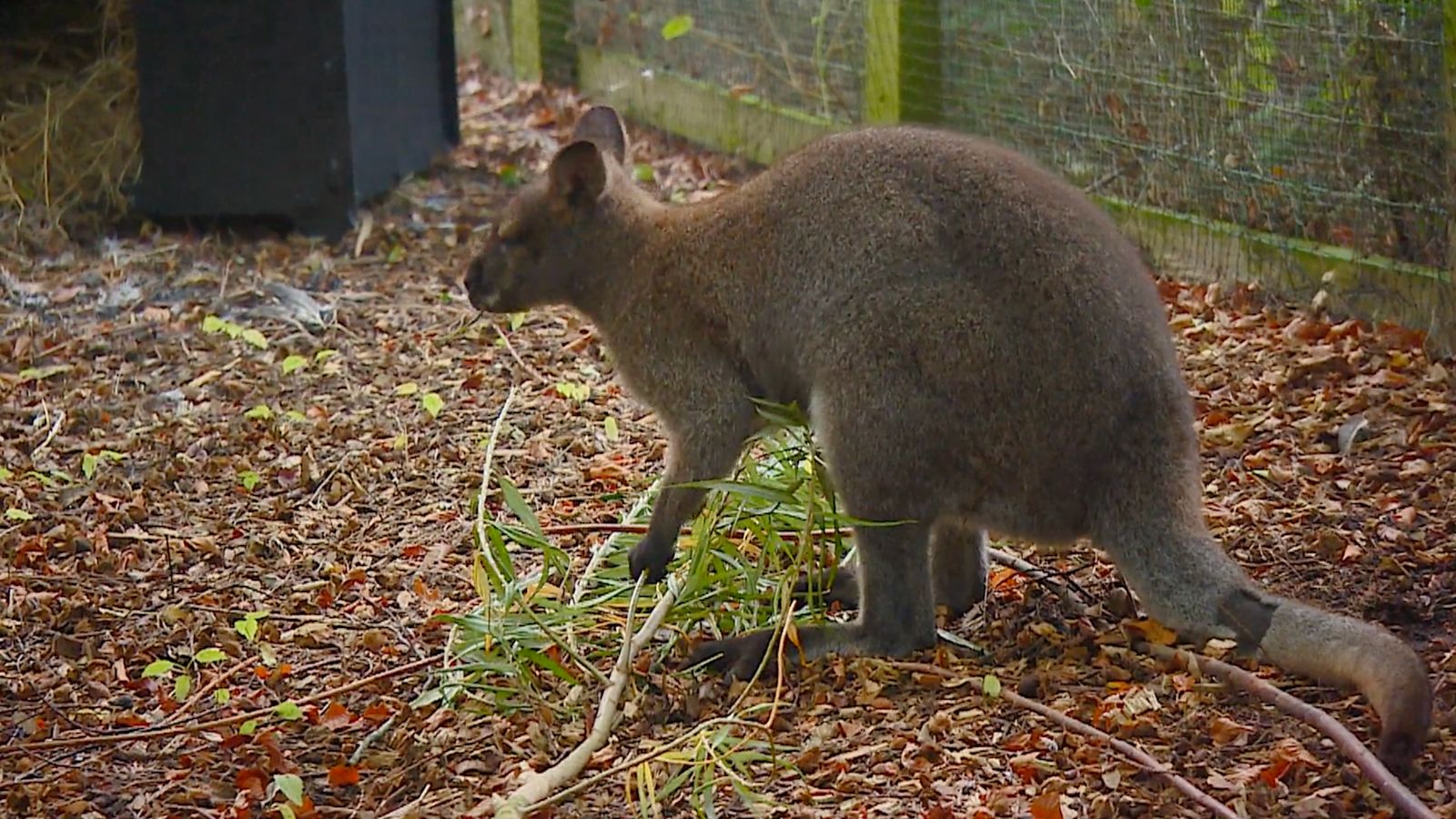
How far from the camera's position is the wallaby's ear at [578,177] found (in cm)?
466

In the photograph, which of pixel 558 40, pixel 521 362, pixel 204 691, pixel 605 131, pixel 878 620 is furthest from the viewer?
pixel 558 40

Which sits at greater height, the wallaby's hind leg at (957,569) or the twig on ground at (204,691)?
the wallaby's hind leg at (957,569)

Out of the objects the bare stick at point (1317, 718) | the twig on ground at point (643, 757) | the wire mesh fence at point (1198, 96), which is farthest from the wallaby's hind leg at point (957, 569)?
the wire mesh fence at point (1198, 96)

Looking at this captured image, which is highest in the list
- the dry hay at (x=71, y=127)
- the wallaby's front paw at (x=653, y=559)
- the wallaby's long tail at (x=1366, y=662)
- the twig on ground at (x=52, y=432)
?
the dry hay at (x=71, y=127)

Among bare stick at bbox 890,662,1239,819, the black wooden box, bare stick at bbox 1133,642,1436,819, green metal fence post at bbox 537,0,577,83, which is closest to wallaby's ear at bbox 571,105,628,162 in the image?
bare stick at bbox 890,662,1239,819

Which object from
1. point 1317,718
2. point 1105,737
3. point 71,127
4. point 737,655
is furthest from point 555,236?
point 71,127

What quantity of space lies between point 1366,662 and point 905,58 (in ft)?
14.5

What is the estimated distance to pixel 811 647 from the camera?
408 cm

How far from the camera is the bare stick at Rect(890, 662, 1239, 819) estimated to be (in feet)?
10.6

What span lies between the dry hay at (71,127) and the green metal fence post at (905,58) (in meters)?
3.20

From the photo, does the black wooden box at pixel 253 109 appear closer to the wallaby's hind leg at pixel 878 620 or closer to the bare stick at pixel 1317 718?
the wallaby's hind leg at pixel 878 620

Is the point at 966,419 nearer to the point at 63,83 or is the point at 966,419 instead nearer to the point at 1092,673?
the point at 1092,673

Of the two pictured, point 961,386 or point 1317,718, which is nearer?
point 1317,718

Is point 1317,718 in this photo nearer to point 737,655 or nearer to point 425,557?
point 737,655
